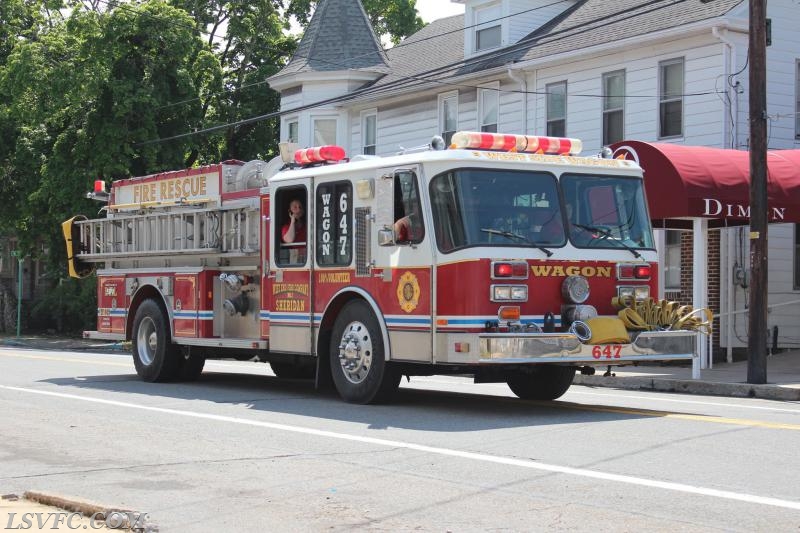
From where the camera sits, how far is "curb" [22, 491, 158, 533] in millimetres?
6543

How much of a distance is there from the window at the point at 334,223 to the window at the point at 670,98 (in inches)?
492

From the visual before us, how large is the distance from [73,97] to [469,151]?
25.1 m

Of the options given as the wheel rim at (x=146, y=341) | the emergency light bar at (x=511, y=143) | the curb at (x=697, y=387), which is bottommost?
the curb at (x=697, y=387)

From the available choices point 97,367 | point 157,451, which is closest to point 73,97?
point 97,367

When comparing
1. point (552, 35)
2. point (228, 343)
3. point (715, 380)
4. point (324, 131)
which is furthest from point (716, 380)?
point (324, 131)

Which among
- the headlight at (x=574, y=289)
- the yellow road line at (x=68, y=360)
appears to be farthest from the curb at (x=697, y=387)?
the yellow road line at (x=68, y=360)

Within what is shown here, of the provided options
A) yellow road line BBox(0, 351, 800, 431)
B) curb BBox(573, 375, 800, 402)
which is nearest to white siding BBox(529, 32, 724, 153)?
curb BBox(573, 375, 800, 402)

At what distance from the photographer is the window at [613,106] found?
82.1 ft

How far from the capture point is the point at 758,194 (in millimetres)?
16797

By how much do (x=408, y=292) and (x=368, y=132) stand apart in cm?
2124

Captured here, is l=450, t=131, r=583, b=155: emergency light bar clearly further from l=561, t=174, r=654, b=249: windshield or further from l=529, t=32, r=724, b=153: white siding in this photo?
l=529, t=32, r=724, b=153: white siding

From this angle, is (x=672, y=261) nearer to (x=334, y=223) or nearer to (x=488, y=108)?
(x=488, y=108)

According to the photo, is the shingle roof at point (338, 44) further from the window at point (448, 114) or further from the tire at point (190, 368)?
the tire at point (190, 368)

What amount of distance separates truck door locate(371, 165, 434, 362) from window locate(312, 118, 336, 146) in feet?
70.3
